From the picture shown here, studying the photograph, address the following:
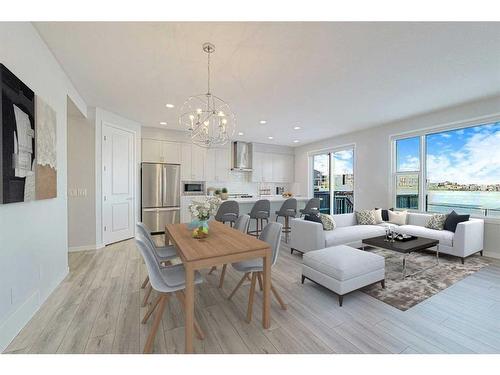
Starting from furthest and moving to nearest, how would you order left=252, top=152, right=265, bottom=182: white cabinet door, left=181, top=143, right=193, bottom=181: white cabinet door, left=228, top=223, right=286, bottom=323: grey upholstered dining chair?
1. left=252, top=152, right=265, bottom=182: white cabinet door
2. left=181, top=143, right=193, bottom=181: white cabinet door
3. left=228, top=223, right=286, bottom=323: grey upholstered dining chair

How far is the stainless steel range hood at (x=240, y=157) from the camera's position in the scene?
6516 millimetres

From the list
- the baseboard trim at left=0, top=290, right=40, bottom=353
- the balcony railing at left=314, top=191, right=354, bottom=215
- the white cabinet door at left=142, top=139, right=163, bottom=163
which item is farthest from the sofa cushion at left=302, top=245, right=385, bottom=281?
the white cabinet door at left=142, top=139, right=163, bottom=163

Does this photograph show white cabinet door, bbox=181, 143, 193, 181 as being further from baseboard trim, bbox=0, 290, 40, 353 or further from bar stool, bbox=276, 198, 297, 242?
baseboard trim, bbox=0, 290, 40, 353

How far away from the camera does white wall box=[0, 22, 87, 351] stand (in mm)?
1574

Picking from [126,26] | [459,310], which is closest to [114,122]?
[126,26]

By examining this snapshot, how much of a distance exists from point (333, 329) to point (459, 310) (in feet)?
4.51

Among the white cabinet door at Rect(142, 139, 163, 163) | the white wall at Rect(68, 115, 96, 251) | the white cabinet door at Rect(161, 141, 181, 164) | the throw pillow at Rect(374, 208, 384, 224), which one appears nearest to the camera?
the white wall at Rect(68, 115, 96, 251)

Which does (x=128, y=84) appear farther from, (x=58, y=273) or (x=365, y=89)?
(x=365, y=89)

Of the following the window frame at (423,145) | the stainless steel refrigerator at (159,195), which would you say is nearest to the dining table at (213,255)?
the stainless steel refrigerator at (159,195)

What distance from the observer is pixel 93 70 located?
8.63ft

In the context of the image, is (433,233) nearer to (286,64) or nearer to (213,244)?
(286,64)

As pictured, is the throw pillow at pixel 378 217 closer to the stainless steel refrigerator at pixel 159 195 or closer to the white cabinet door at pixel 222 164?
the white cabinet door at pixel 222 164

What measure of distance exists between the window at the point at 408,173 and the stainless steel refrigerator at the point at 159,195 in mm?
5380

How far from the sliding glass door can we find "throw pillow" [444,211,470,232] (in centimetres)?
245
